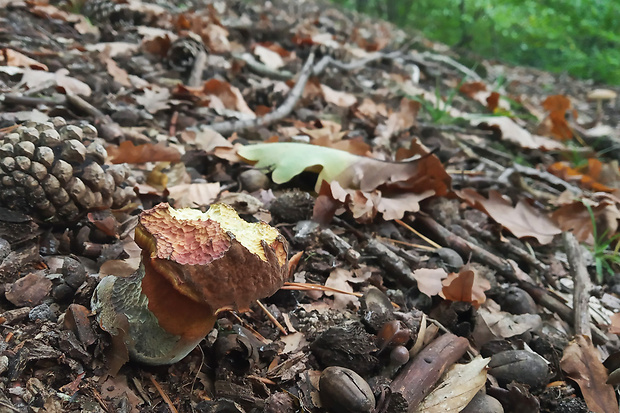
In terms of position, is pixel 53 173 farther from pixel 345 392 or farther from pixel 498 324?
pixel 498 324

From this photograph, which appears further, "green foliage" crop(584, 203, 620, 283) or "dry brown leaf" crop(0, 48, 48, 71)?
"dry brown leaf" crop(0, 48, 48, 71)

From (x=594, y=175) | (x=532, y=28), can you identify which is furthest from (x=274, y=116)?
(x=532, y=28)

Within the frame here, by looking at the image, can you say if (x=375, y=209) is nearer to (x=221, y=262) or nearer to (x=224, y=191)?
(x=224, y=191)

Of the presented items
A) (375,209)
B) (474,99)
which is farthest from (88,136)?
(474,99)

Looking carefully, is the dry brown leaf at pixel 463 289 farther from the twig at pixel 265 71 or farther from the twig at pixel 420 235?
the twig at pixel 265 71

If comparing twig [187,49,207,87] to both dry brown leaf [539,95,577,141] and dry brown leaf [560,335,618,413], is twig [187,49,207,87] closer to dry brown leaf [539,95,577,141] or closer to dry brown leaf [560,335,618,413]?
dry brown leaf [560,335,618,413]

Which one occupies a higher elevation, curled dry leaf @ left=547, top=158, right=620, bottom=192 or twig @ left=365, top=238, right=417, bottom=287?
curled dry leaf @ left=547, top=158, right=620, bottom=192

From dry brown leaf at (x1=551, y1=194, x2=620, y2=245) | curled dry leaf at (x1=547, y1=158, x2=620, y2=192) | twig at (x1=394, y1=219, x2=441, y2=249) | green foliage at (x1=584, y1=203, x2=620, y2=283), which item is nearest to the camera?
twig at (x1=394, y1=219, x2=441, y2=249)

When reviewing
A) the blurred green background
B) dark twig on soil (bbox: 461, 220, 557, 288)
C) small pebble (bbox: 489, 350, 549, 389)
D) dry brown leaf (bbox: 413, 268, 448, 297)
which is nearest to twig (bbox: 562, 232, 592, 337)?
dark twig on soil (bbox: 461, 220, 557, 288)

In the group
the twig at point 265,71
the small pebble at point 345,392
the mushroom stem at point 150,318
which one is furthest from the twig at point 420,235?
the twig at point 265,71
